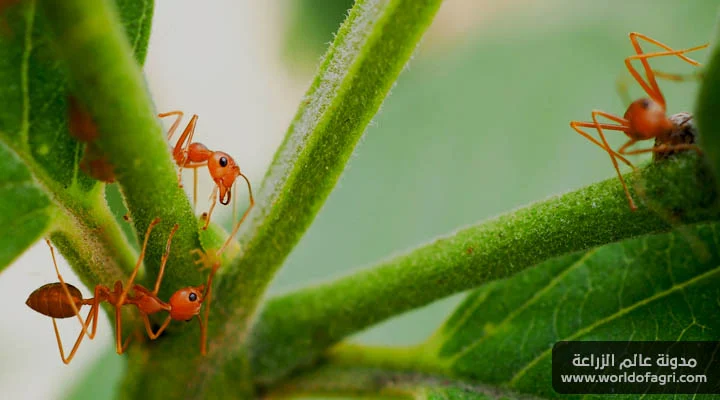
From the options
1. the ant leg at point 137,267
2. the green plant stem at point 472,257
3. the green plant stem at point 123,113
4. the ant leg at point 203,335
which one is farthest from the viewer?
the ant leg at point 203,335

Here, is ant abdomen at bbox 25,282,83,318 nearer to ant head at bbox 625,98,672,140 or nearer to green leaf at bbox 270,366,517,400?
green leaf at bbox 270,366,517,400

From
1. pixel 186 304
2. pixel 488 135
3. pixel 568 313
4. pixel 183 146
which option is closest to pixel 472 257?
pixel 568 313

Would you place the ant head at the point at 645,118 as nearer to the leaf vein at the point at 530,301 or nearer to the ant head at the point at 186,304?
the leaf vein at the point at 530,301

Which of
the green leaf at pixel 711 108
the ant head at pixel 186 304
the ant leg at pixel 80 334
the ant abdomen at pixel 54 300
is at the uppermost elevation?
the green leaf at pixel 711 108

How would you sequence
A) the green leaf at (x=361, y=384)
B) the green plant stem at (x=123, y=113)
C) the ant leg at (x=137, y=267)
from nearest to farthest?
the green plant stem at (x=123, y=113), the ant leg at (x=137, y=267), the green leaf at (x=361, y=384)

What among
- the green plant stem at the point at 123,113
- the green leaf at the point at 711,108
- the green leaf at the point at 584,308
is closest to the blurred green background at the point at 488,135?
the green leaf at the point at 584,308

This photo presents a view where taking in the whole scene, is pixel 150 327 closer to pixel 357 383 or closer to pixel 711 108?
pixel 357 383
